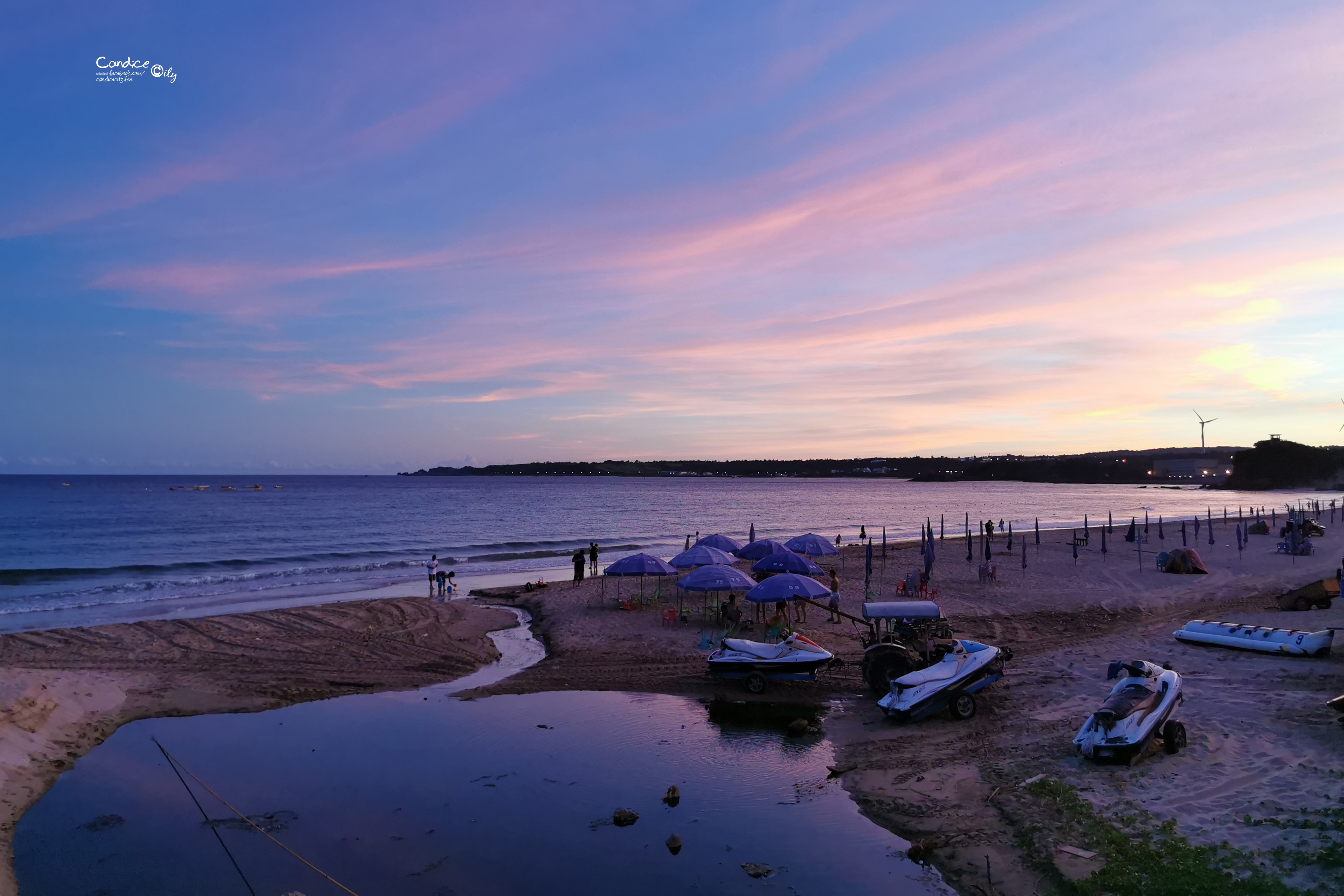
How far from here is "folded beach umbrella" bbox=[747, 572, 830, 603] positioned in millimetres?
18656

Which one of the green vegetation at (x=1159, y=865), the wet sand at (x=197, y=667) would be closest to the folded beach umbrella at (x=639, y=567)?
the wet sand at (x=197, y=667)

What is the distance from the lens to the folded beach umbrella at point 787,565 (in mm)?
23031

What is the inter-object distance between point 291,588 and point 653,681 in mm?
21617

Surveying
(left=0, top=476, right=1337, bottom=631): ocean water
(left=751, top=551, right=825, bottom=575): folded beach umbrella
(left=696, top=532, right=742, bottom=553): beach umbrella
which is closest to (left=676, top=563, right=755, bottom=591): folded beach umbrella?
(left=751, top=551, right=825, bottom=575): folded beach umbrella

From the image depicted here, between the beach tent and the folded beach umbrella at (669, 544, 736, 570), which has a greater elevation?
the folded beach umbrella at (669, 544, 736, 570)

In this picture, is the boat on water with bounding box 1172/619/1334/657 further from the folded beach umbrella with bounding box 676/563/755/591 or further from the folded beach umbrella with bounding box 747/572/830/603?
the folded beach umbrella with bounding box 676/563/755/591

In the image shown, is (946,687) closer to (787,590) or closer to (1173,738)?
(1173,738)

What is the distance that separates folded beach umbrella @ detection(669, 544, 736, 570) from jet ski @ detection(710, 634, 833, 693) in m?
6.12

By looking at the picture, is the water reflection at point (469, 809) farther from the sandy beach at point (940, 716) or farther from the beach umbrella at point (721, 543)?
the beach umbrella at point (721, 543)

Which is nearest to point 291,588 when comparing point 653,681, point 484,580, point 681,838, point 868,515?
point 484,580

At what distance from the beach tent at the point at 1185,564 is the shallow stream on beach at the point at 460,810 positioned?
2592cm

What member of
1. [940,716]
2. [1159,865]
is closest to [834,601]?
[940,716]

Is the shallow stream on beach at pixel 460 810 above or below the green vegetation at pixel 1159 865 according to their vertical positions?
below

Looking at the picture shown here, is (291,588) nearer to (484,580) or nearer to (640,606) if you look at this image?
(484,580)
